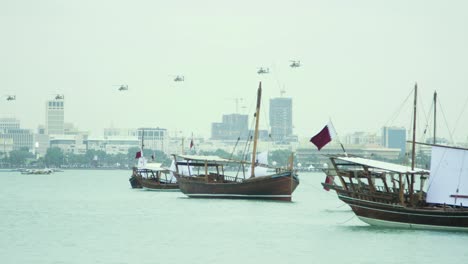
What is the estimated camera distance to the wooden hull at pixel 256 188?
298 feet

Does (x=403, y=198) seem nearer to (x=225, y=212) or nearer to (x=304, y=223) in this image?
(x=304, y=223)

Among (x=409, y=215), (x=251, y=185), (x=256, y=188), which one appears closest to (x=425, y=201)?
(x=409, y=215)

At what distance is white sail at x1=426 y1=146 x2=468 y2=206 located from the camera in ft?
197

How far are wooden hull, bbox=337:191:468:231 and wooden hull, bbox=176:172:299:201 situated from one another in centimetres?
2604

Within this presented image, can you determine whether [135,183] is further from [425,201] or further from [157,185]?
[425,201]

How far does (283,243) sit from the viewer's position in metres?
58.5

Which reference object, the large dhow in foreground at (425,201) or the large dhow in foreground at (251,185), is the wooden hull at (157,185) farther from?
the large dhow in foreground at (425,201)

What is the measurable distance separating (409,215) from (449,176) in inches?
108

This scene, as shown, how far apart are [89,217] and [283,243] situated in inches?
867

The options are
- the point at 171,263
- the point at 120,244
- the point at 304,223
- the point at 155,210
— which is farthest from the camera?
the point at 155,210

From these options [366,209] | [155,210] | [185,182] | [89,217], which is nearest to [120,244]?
[366,209]

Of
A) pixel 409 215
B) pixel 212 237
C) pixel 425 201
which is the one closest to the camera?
pixel 409 215

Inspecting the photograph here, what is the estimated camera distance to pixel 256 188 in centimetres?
9150

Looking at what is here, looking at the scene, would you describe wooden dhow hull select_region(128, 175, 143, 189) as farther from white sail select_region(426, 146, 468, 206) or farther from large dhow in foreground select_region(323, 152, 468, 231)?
white sail select_region(426, 146, 468, 206)
